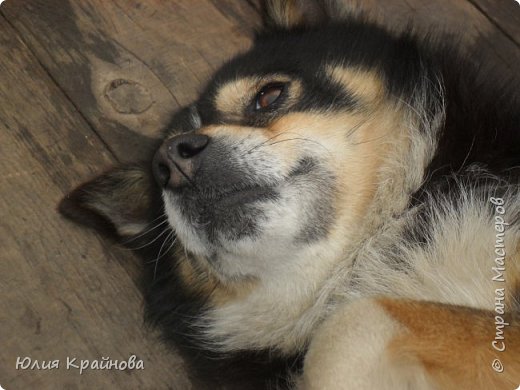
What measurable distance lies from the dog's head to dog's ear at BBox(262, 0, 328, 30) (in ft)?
0.76

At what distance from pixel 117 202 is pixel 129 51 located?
711mm

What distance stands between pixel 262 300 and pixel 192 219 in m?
0.38

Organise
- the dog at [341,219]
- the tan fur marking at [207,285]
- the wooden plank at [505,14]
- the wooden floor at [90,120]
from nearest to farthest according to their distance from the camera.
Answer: the dog at [341,219]
the tan fur marking at [207,285]
the wooden floor at [90,120]
the wooden plank at [505,14]

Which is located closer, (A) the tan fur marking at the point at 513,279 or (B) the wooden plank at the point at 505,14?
(A) the tan fur marking at the point at 513,279

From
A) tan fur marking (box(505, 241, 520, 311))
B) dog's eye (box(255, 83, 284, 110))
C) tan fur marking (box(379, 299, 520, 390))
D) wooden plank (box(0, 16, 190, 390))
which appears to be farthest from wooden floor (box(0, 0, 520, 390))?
tan fur marking (box(505, 241, 520, 311))

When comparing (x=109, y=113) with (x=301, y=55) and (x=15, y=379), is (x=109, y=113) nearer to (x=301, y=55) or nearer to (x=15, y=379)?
(x=301, y=55)

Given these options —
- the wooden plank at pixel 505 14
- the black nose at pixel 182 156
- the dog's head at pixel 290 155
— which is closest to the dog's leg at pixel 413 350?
the dog's head at pixel 290 155

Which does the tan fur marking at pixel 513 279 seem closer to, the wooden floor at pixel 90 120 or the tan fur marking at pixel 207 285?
the tan fur marking at pixel 207 285

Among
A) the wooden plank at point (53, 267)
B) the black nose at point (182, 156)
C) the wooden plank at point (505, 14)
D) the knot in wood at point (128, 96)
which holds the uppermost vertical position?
the wooden plank at point (505, 14)

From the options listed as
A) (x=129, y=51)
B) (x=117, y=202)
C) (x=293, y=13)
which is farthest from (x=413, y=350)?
(x=129, y=51)

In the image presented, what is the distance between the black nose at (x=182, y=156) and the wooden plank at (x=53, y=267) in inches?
24.8

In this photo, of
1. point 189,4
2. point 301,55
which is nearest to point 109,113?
point 189,4

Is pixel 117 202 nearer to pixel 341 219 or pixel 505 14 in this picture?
pixel 341 219

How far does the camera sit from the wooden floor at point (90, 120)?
248 cm
